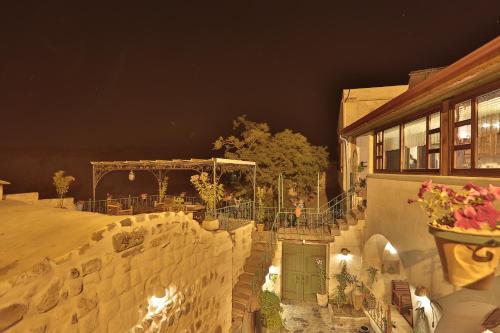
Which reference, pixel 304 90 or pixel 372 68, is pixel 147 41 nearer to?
pixel 304 90

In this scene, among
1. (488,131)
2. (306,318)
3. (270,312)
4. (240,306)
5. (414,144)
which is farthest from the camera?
(306,318)

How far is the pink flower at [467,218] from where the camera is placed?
73.9 inches

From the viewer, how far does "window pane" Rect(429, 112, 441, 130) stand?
4584 mm

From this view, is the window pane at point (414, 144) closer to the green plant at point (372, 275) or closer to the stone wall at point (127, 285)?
the stone wall at point (127, 285)

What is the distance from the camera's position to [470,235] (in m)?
1.89

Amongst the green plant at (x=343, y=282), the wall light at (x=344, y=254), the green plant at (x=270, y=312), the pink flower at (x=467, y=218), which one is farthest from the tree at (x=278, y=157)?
the pink flower at (x=467, y=218)

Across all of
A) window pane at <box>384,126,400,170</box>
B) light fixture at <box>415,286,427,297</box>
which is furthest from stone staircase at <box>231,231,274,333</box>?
window pane at <box>384,126,400,170</box>

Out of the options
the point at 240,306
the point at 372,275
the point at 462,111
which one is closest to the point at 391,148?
the point at 462,111

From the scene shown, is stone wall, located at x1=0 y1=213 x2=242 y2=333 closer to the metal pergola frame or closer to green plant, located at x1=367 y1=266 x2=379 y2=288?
the metal pergola frame

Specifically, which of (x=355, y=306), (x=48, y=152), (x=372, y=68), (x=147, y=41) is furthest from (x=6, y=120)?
(x=372, y=68)

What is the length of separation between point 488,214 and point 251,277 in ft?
24.2

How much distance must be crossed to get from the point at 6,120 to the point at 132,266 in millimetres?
23294

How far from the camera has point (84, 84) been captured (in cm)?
2239

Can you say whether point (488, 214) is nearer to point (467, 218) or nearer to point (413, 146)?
point (467, 218)
